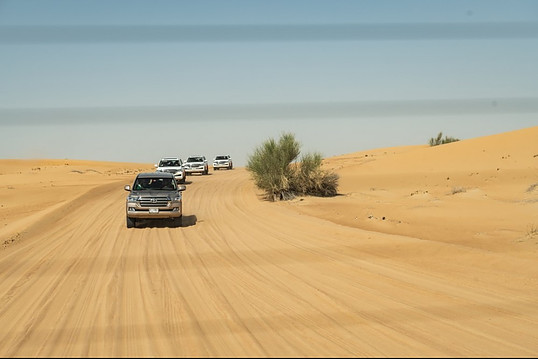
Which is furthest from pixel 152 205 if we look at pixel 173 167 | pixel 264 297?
pixel 173 167

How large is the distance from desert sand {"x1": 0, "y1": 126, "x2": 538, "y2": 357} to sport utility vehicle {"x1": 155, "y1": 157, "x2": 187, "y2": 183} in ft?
53.7

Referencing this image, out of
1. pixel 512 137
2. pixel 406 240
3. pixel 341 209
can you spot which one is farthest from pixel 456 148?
pixel 406 240

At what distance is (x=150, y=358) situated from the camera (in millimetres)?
6473

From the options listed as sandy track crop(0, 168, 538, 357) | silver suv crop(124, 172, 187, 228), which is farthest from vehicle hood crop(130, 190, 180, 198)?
sandy track crop(0, 168, 538, 357)

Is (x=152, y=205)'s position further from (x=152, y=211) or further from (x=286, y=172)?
(x=286, y=172)

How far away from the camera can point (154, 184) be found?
22.3 meters

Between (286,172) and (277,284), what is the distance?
20727 millimetres

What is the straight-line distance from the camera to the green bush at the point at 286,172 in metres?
30.8

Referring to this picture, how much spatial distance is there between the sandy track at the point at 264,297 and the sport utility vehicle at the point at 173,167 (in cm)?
2356

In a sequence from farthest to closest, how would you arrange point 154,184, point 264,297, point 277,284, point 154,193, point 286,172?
point 286,172
point 154,184
point 154,193
point 277,284
point 264,297

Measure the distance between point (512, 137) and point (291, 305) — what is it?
→ 1922 inches

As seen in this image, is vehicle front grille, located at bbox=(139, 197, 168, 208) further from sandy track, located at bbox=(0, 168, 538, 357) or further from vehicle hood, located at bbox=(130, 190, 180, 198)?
sandy track, located at bbox=(0, 168, 538, 357)

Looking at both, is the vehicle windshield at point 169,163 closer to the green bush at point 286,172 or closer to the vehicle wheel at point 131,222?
the green bush at point 286,172

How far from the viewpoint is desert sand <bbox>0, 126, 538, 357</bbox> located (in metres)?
7.17
